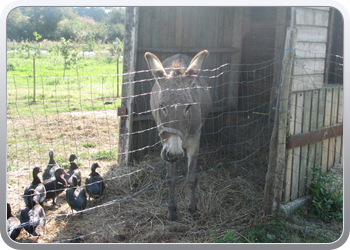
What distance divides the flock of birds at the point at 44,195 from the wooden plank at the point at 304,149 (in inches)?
105

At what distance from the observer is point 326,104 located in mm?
4316

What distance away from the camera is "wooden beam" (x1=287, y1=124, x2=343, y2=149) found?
148 inches

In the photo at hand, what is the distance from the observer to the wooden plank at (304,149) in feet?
13.0

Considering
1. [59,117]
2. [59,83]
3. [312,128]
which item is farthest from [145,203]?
[59,83]

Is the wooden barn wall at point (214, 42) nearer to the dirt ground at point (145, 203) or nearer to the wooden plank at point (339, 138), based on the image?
the dirt ground at point (145, 203)

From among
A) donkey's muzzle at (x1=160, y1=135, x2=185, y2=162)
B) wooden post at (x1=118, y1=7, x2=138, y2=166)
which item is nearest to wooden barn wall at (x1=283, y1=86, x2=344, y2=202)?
donkey's muzzle at (x1=160, y1=135, x2=185, y2=162)

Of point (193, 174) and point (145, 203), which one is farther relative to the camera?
point (145, 203)

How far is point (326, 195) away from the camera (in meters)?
4.08

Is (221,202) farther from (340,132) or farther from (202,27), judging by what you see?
(202,27)

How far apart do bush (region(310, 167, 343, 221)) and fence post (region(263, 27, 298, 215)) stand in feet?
2.18

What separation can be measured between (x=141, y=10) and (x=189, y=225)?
12.1 ft

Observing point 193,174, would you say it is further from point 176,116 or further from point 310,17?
point 310,17

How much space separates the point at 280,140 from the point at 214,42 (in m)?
3.33

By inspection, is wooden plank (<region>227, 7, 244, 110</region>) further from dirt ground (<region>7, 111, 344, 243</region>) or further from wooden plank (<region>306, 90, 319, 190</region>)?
wooden plank (<region>306, 90, 319, 190</region>)
